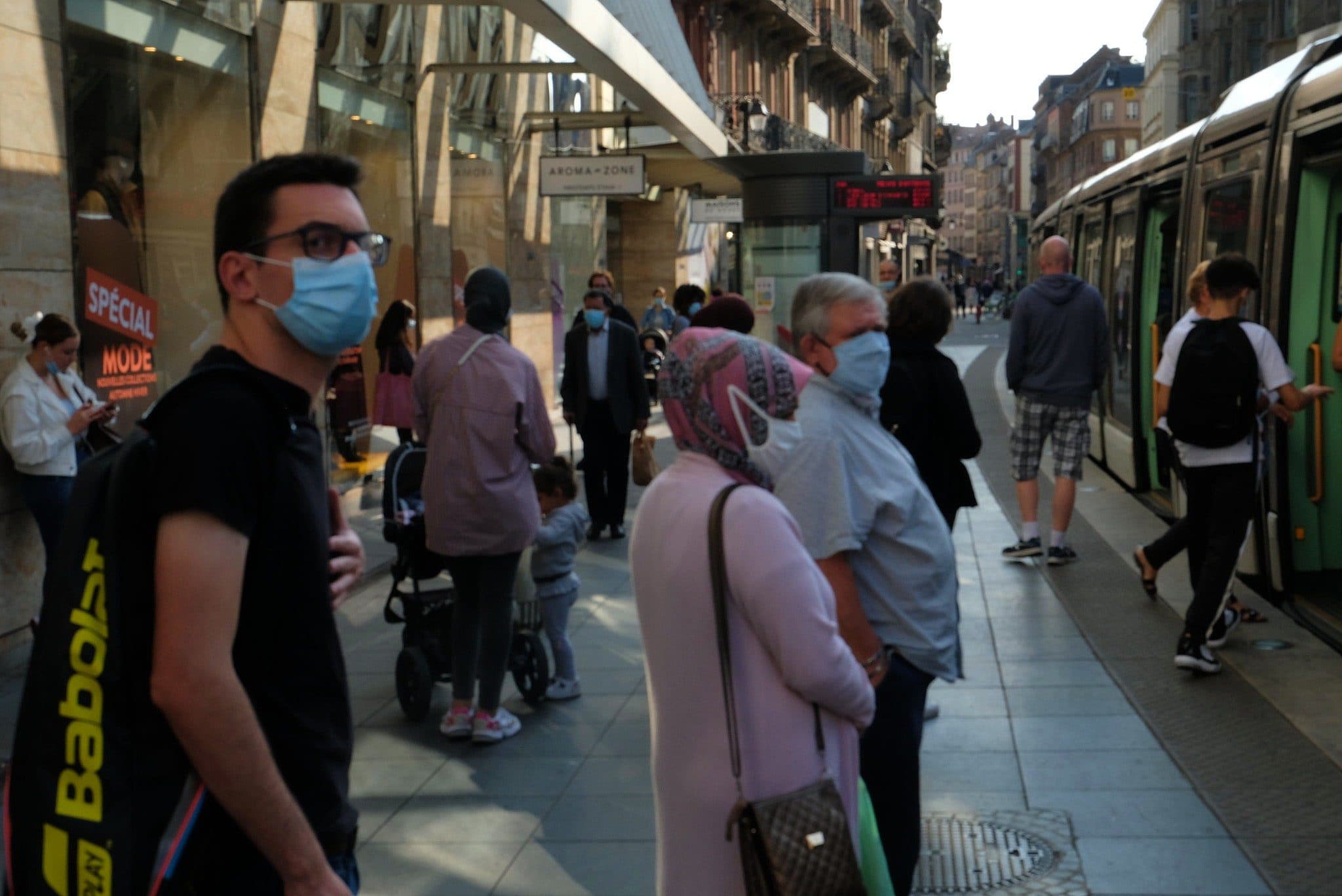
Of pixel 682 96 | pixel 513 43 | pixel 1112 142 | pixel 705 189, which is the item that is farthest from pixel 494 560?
pixel 1112 142

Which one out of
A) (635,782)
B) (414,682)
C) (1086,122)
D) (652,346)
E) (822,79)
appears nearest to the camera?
(635,782)

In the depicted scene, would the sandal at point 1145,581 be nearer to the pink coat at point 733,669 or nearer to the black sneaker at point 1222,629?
the black sneaker at point 1222,629

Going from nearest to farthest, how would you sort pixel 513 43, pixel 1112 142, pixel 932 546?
pixel 932 546, pixel 513 43, pixel 1112 142

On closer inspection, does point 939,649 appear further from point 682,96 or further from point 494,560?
point 682,96

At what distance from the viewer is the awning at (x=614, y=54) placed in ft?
35.1

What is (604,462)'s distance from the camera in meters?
11.8

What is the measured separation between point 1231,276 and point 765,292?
1071cm

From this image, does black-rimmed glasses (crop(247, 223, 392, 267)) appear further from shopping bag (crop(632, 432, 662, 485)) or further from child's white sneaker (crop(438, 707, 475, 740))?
shopping bag (crop(632, 432, 662, 485))

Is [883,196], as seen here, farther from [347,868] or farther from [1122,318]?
[347,868]

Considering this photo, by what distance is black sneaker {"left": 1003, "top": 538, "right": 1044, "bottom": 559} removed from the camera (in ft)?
34.0

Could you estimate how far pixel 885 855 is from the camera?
396cm

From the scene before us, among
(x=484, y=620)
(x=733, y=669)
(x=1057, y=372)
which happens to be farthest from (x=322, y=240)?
(x=1057, y=372)

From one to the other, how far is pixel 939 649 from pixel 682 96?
14492mm

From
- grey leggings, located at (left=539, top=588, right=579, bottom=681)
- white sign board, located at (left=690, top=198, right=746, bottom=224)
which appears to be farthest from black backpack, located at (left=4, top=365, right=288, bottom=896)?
white sign board, located at (left=690, top=198, right=746, bottom=224)
